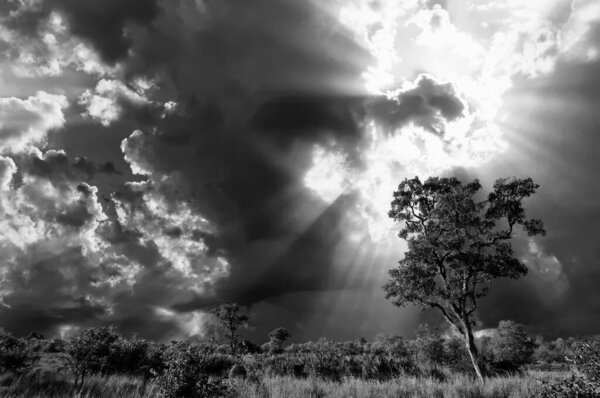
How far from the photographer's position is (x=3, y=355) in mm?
20141

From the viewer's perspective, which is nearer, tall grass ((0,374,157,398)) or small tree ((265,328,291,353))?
tall grass ((0,374,157,398))

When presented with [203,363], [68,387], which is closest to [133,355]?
[68,387]

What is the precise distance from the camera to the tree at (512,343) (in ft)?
236

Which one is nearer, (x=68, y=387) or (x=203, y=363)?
(x=203, y=363)

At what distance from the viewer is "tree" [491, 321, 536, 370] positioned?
7181 cm

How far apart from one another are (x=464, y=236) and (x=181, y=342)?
86.1 feet

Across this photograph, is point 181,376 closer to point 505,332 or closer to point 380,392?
point 380,392

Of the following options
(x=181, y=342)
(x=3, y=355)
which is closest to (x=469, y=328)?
(x=181, y=342)

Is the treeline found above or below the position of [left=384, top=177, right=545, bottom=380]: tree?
below

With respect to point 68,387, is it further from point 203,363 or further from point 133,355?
point 133,355

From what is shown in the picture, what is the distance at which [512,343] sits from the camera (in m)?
76.1

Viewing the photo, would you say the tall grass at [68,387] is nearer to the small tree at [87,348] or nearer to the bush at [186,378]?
the small tree at [87,348]

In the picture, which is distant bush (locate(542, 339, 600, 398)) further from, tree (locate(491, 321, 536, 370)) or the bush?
tree (locate(491, 321, 536, 370))

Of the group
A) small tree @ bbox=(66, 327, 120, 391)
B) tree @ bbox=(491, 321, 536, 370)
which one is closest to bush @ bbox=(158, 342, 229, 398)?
small tree @ bbox=(66, 327, 120, 391)
